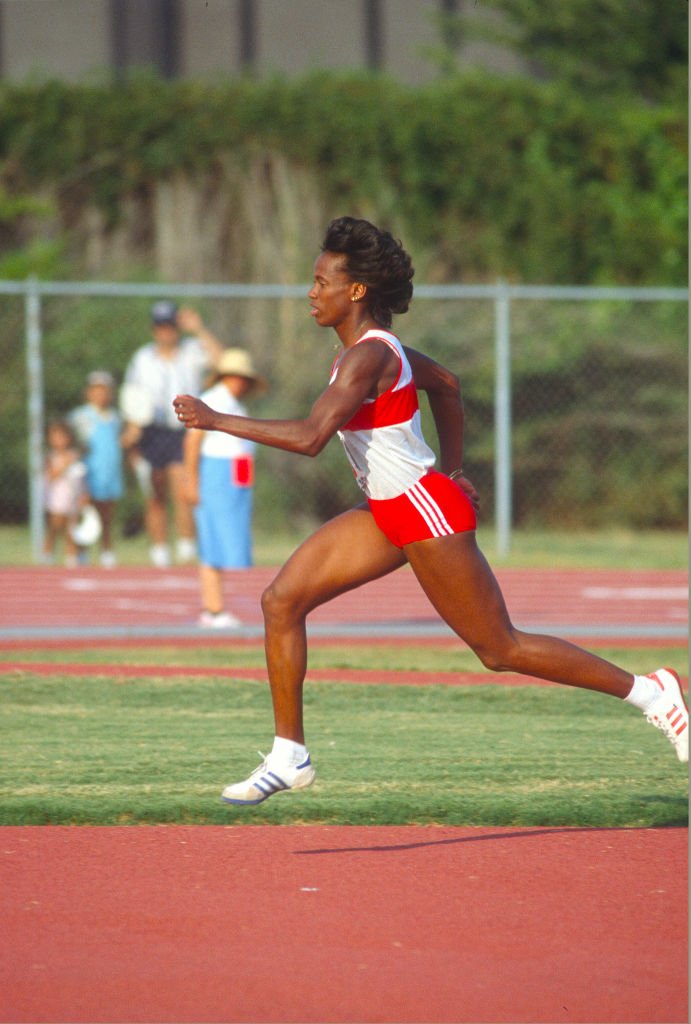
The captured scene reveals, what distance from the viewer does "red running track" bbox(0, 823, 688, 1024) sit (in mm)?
4301

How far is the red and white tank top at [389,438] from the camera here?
5914 mm

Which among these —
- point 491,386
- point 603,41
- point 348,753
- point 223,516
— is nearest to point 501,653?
point 348,753

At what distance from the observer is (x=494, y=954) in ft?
15.5

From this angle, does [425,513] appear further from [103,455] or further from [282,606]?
[103,455]

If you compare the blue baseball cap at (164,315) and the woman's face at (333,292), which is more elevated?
the woman's face at (333,292)

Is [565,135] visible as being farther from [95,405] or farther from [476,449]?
[95,405]

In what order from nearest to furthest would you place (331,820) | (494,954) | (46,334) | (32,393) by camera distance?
(494,954) → (331,820) → (32,393) → (46,334)

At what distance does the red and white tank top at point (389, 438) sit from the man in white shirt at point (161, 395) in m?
10.7

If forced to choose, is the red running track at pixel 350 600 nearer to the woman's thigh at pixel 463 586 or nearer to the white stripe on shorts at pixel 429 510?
the woman's thigh at pixel 463 586

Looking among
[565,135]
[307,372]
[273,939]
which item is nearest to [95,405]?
[307,372]

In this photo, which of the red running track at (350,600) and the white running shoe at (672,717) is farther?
the red running track at (350,600)

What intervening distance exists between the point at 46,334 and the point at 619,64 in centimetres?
825

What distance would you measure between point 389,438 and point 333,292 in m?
0.54

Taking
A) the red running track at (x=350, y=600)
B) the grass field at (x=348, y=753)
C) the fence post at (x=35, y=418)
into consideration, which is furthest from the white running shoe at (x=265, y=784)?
the fence post at (x=35, y=418)
